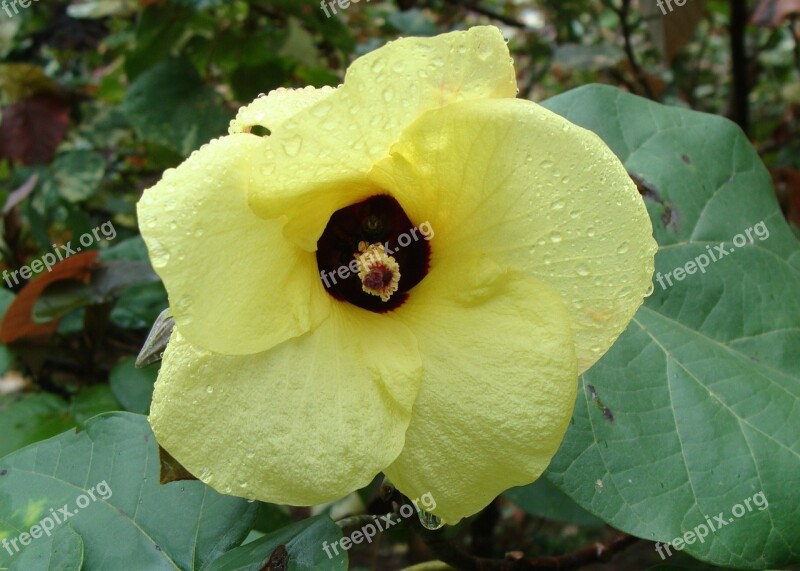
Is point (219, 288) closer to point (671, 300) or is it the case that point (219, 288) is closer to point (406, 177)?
point (406, 177)

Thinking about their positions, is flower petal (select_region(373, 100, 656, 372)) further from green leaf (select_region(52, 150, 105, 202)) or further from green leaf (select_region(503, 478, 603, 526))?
green leaf (select_region(52, 150, 105, 202))

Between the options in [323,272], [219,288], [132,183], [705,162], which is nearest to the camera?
[219,288]

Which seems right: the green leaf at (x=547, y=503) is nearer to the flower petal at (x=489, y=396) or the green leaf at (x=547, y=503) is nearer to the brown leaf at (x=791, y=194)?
the flower petal at (x=489, y=396)

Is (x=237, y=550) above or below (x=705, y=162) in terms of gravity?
below

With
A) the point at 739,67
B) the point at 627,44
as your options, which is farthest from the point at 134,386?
the point at 739,67

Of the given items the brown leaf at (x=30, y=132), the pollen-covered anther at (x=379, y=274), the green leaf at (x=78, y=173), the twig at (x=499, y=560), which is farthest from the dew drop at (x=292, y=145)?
the brown leaf at (x=30, y=132)

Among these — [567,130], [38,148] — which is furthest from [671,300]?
[38,148]
